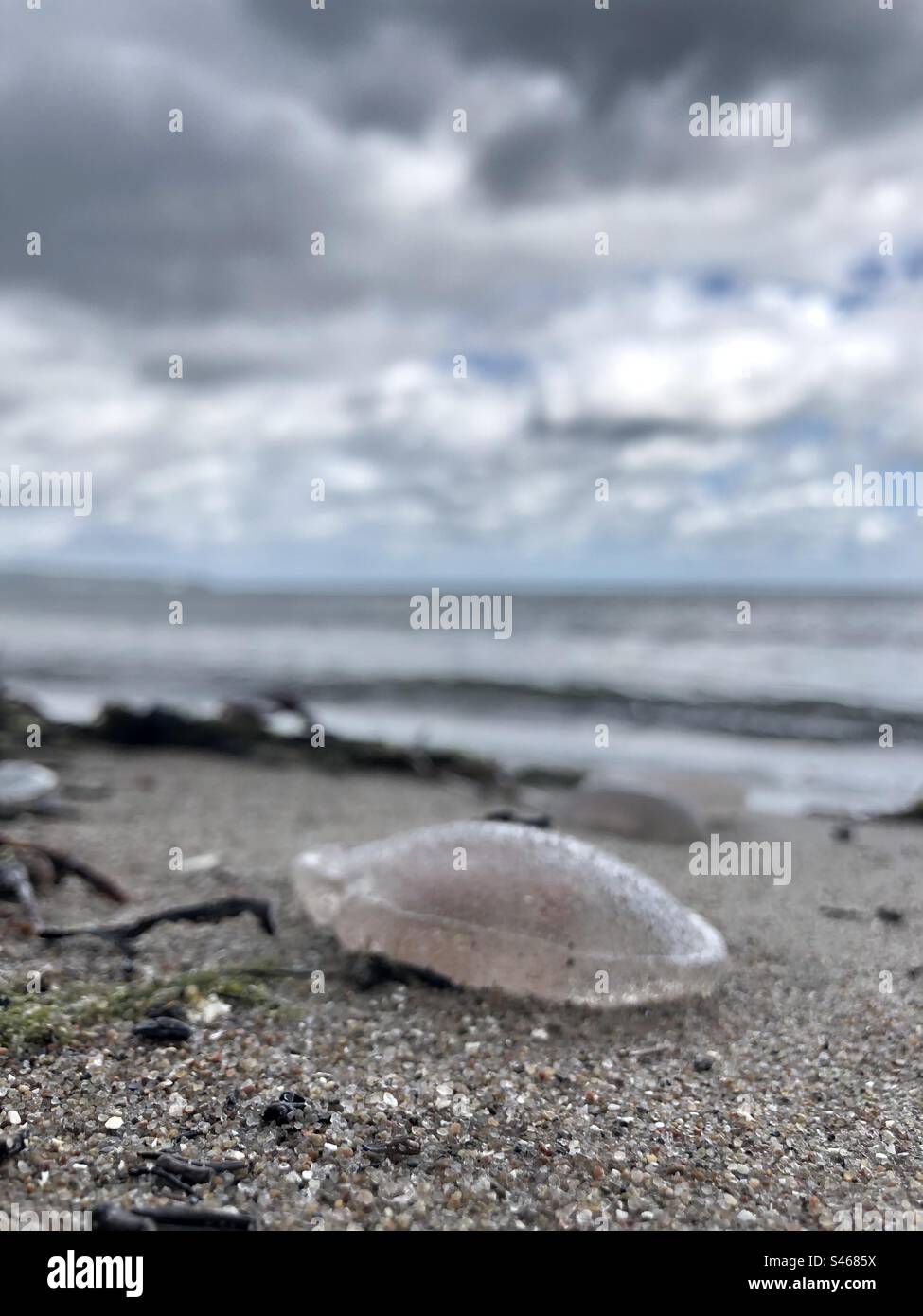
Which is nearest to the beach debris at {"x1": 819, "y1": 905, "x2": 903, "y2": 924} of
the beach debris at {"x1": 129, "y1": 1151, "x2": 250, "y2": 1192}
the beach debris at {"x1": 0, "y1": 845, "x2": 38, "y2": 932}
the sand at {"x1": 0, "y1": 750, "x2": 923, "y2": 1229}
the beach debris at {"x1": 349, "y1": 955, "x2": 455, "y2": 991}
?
the sand at {"x1": 0, "y1": 750, "x2": 923, "y2": 1229}

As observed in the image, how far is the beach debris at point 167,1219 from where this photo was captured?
1.62 metres

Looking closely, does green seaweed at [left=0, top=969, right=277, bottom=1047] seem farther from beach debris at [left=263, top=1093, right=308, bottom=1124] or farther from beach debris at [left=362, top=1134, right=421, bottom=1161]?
beach debris at [left=362, top=1134, right=421, bottom=1161]

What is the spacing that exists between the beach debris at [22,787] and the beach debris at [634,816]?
128 inches

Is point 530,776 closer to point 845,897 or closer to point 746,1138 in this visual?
point 845,897

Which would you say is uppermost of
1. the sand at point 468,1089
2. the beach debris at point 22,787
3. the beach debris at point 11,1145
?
the beach debris at point 22,787

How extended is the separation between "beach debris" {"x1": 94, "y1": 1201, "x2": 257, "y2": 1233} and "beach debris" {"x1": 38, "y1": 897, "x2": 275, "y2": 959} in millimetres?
1463

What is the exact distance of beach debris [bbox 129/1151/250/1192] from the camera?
5.78 feet

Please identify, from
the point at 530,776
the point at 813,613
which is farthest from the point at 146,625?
the point at 530,776

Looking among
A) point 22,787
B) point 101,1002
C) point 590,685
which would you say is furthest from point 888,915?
point 590,685

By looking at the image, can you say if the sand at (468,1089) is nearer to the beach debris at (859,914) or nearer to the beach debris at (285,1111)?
the beach debris at (285,1111)

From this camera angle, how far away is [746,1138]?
6.89 ft

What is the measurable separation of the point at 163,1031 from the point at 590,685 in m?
13.7

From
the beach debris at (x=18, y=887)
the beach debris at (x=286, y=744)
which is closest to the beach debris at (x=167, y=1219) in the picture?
the beach debris at (x=18, y=887)

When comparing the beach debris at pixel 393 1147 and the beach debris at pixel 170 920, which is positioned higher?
the beach debris at pixel 170 920
